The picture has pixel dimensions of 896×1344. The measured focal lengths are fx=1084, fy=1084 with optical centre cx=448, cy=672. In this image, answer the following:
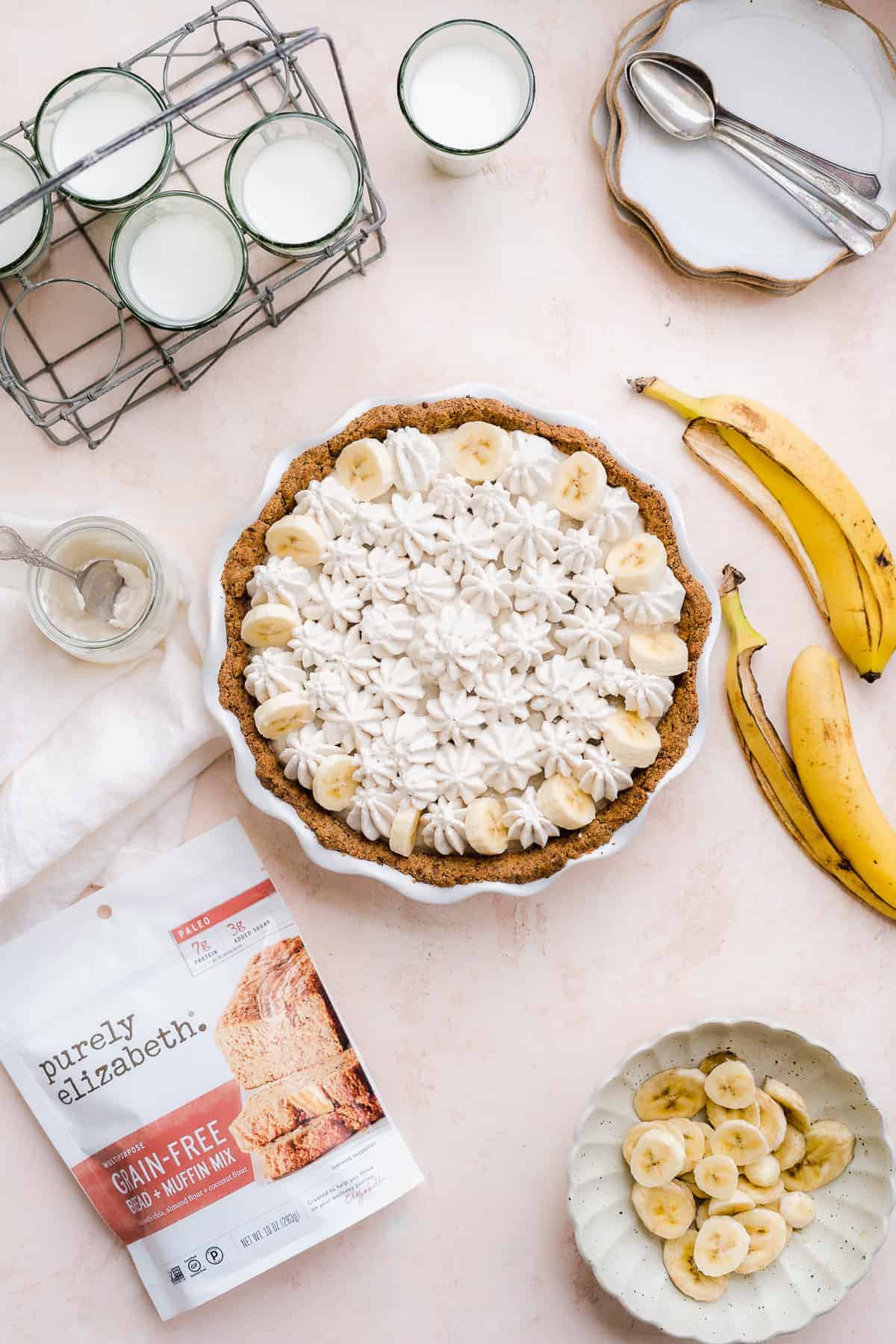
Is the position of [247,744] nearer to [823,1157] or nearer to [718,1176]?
[718,1176]

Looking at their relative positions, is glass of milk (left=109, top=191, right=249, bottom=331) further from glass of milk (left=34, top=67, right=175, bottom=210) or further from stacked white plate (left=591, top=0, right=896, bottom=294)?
stacked white plate (left=591, top=0, right=896, bottom=294)

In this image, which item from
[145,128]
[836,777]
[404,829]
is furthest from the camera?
[836,777]

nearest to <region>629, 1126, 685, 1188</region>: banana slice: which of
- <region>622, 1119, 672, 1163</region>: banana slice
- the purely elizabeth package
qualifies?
<region>622, 1119, 672, 1163</region>: banana slice

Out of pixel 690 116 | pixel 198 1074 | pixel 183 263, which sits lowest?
pixel 198 1074

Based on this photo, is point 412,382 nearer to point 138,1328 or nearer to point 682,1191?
point 682,1191

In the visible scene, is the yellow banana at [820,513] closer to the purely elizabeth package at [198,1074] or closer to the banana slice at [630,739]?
the banana slice at [630,739]

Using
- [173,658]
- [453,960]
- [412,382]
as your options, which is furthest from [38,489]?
[453,960]

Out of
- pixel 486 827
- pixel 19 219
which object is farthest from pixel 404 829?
pixel 19 219
